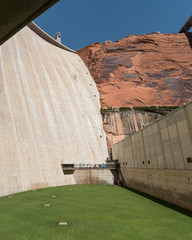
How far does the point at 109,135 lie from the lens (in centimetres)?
3256

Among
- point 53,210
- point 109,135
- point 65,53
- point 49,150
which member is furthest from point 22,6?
point 65,53

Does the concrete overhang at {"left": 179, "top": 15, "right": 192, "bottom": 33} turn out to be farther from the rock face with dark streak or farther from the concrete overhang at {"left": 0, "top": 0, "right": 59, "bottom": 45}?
the concrete overhang at {"left": 0, "top": 0, "right": 59, "bottom": 45}

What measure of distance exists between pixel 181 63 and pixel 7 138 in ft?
145

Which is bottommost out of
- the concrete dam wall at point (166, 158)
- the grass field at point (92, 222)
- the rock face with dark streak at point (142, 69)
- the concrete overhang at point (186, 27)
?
the grass field at point (92, 222)

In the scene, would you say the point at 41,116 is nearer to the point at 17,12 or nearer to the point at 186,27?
the point at 17,12

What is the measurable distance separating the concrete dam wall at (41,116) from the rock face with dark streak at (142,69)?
635cm

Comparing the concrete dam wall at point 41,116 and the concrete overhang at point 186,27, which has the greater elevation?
the concrete overhang at point 186,27

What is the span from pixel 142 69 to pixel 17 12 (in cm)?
4367

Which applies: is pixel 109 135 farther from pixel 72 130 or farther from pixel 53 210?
pixel 53 210

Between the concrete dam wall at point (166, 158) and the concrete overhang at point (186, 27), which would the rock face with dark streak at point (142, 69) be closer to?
the concrete overhang at point (186, 27)

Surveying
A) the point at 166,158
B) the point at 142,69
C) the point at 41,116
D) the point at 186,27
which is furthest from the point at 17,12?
the point at 186,27

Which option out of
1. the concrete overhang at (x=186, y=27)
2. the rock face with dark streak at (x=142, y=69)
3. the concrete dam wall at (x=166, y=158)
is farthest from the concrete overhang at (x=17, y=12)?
the concrete overhang at (x=186, y=27)

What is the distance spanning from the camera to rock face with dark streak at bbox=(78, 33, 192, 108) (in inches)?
1535

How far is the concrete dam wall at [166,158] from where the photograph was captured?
1032 cm
